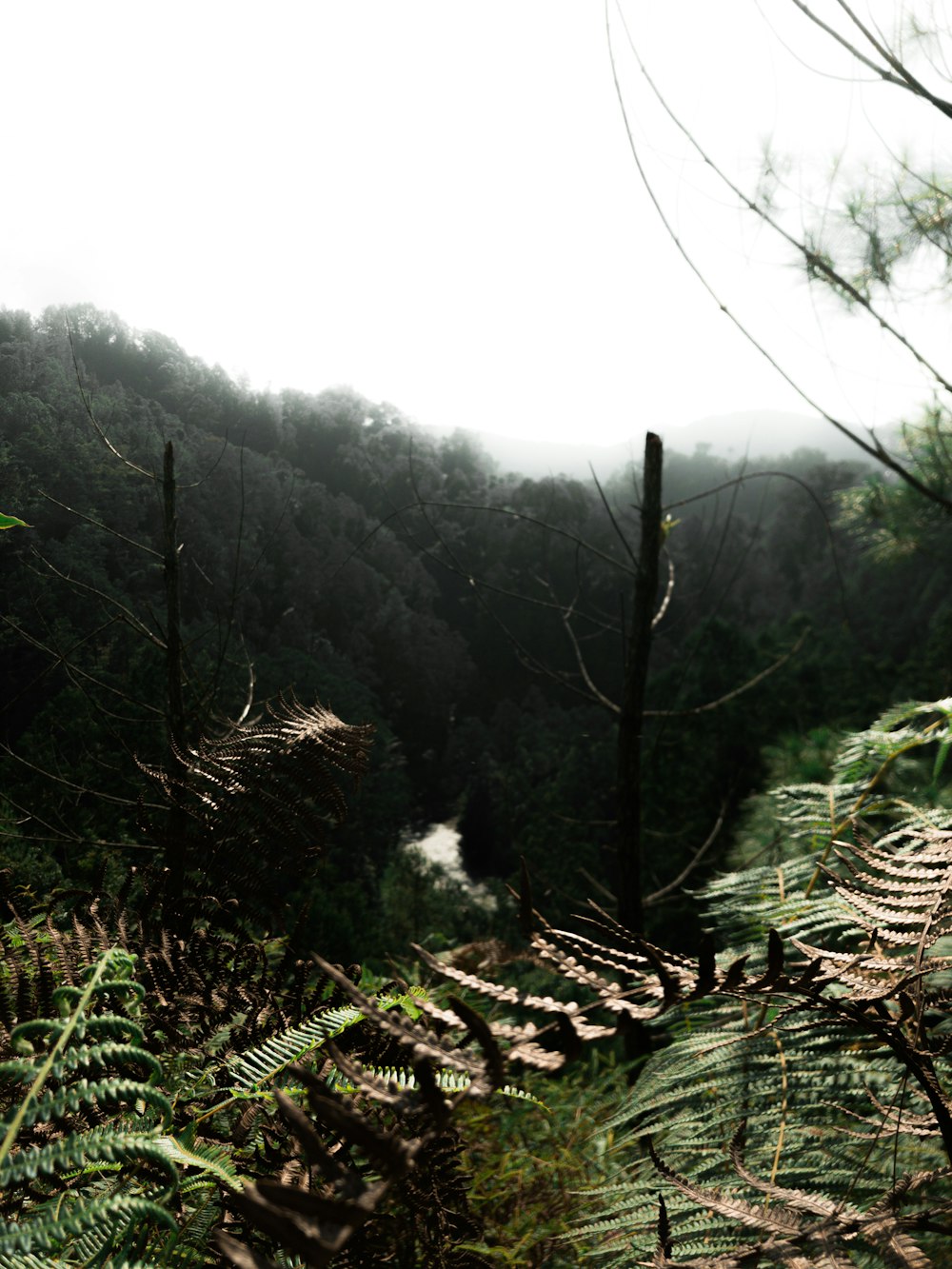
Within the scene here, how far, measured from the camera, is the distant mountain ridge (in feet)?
9.11

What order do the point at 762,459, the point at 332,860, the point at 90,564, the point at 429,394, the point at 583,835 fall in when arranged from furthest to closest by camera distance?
the point at 762,459, the point at 583,835, the point at 429,394, the point at 332,860, the point at 90,564

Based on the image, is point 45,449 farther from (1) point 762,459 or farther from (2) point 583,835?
(1) point 762,459

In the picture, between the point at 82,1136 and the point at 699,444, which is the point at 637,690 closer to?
the point at 82,1136

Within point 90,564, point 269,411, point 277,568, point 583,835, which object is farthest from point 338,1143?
point 583,835

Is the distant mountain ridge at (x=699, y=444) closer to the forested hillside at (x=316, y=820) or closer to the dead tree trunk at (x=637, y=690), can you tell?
the forested hillside at (x=316, y=820)

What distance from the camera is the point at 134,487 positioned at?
4.49 feet

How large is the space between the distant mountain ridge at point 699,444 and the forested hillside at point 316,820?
118 mm

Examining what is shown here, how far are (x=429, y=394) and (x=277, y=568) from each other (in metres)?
0.68

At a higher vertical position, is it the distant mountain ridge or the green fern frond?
the distant mountain ridge

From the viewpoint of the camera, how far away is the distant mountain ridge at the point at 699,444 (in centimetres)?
278

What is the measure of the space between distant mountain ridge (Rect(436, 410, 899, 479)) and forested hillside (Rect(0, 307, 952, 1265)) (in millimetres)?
118

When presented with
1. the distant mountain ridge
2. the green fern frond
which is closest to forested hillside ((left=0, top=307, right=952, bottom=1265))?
the green fern frond

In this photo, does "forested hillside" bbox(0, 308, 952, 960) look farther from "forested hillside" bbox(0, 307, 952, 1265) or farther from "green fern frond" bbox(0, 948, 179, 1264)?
"green fern frond" bbox(0, 948, 179, 1264)

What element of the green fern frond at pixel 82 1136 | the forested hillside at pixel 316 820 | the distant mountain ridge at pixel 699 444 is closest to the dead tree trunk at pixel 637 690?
the forested hillside at pixel 316 820
